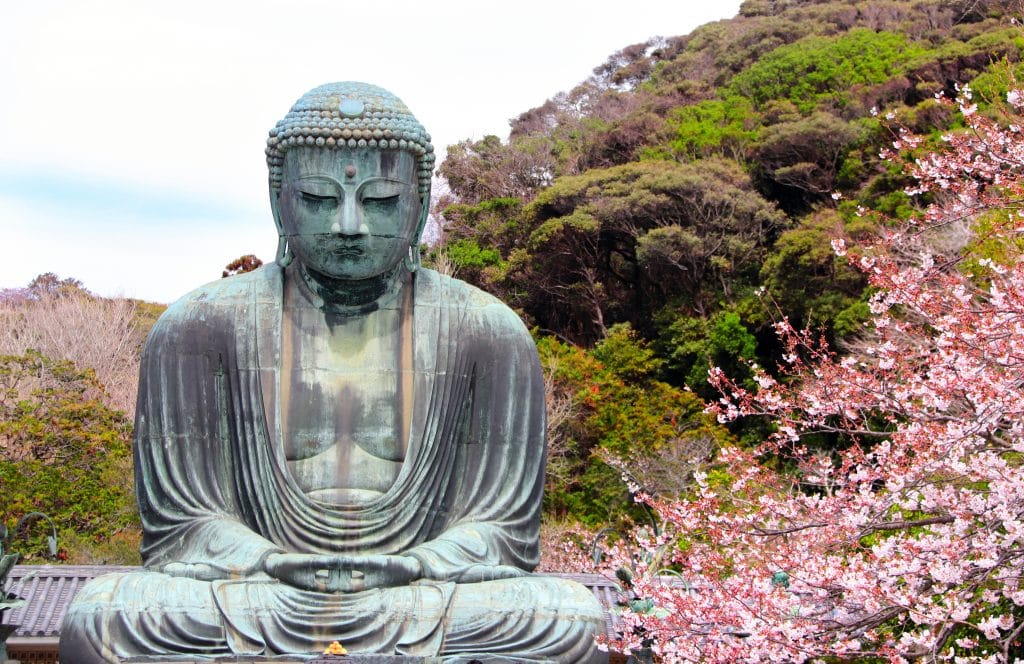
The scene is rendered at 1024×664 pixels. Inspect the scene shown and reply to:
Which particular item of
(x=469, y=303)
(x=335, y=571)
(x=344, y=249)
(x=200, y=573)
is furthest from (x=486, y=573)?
(x=344, y=249)

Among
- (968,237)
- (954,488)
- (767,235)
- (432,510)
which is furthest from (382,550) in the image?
(767,235)

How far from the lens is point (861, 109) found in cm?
3906

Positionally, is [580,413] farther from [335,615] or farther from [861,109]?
[335,615]

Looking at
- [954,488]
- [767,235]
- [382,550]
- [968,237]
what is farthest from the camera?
[767,235]

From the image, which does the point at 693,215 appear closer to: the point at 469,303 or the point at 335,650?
the point at 469,303

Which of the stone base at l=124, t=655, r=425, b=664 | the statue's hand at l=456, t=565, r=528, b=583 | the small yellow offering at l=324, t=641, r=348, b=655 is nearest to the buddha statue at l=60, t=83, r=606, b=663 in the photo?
the statue's hand at l=456, t=565, r=528, b=583

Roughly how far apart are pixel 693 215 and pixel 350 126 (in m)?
28.9

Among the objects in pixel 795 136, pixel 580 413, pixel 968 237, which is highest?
pixel 795 136

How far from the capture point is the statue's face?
7.57m

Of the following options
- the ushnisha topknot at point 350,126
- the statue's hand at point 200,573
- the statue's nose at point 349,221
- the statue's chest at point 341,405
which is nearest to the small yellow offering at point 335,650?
the statue's hand at point 200,573

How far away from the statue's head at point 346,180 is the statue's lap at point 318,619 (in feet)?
6.03

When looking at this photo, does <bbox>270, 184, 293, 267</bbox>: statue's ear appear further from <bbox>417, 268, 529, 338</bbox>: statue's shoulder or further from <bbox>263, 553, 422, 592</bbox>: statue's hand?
<bbox>263, 553, 422, 592</bbox>: statue's hand

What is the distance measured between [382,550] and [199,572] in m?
0.94

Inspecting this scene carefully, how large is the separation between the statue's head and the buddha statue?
11 mm
